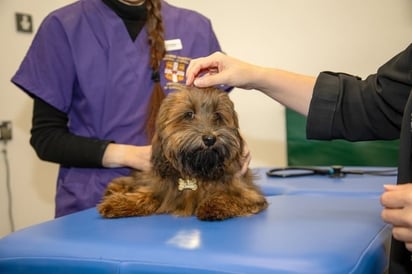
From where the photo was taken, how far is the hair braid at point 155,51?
1.70 meters

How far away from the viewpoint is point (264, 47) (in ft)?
Result: 10.1

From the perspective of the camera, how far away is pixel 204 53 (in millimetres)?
1889

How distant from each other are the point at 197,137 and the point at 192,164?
8 centimetres

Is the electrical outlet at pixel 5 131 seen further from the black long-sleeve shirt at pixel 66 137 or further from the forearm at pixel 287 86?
the forearm at pixel 287 86

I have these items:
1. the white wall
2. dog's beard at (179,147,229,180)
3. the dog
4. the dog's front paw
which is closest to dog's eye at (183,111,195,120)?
the dog

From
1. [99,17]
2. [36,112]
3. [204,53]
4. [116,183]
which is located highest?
[99,17]

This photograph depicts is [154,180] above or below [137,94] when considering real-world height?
below

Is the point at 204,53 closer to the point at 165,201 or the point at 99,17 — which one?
the point at 99,17

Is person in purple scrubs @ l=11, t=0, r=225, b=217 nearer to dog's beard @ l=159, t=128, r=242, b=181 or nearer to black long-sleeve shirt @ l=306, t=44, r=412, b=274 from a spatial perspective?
dog's beard @ l=159, t=128, r=242, b=181

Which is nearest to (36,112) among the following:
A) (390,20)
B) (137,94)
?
(137,94)

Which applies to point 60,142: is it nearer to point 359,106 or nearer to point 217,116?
point 217,116

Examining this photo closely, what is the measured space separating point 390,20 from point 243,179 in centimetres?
179

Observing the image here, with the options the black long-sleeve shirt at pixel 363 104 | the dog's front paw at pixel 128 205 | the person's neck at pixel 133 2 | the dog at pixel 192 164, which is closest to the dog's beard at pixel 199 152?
the dog at pixel 192 164

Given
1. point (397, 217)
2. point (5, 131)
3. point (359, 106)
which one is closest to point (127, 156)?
point (359, 106)
